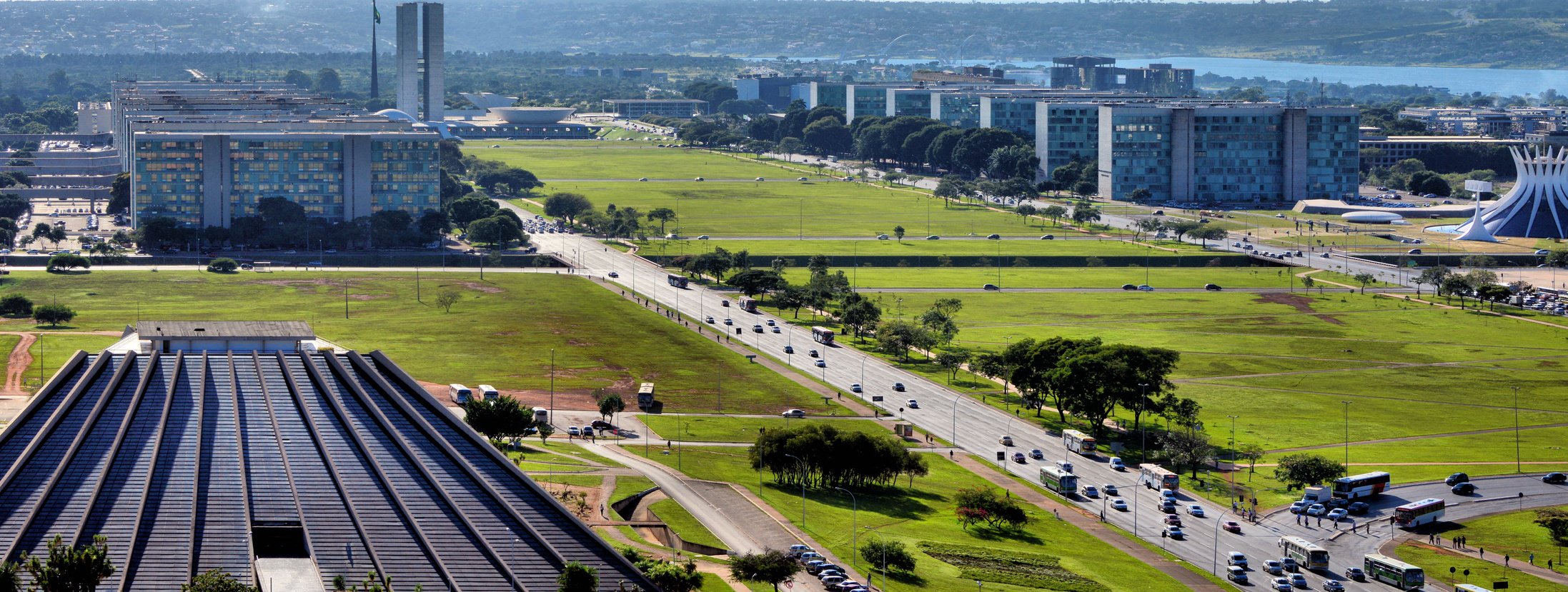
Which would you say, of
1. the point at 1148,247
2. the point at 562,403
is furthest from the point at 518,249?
the point at 562,403

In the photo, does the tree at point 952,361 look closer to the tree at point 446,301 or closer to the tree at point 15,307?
the tree at point 446,301

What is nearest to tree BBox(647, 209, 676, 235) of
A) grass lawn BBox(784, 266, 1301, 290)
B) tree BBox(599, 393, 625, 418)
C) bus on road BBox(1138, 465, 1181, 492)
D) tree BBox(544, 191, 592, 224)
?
tree BBox(544, 191, 592, 224)

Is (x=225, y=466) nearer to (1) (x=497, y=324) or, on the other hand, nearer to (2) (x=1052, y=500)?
(2) (x=1052, y=500)

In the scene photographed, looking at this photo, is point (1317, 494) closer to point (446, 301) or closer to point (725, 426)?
point (725, 426)

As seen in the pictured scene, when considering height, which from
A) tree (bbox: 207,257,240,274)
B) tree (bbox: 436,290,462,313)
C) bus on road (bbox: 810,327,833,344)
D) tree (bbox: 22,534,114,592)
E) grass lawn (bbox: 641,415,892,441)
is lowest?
grass lawn (bbox: 641,415,892,441)

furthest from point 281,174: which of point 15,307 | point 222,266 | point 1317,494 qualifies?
point 1317,494

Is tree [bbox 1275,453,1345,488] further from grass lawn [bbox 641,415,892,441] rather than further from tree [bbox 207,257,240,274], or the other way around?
tree [bbox 207,257,240,274]

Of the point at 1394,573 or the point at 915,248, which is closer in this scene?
the point at 1394,573

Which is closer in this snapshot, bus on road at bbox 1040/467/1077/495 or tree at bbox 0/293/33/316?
bus on road at bbox 1040/467/1077/495
